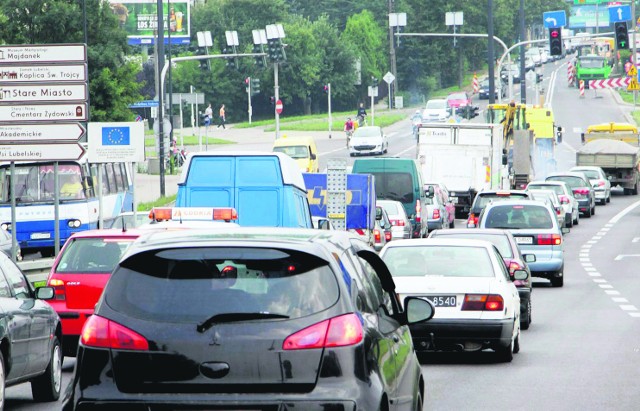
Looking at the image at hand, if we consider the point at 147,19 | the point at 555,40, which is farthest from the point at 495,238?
the point at 147,19

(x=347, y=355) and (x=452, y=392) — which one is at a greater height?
(x=347, y=355)

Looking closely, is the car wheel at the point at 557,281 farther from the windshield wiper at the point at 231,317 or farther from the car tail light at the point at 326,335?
the windshield wiper at the point at 231,317

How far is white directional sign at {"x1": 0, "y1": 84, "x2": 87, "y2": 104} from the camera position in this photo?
85.0 ft

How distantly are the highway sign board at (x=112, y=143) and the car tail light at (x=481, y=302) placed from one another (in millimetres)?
15164

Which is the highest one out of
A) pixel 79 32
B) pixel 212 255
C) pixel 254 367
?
pixel 79 32

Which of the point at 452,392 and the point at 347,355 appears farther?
the point at 452,392

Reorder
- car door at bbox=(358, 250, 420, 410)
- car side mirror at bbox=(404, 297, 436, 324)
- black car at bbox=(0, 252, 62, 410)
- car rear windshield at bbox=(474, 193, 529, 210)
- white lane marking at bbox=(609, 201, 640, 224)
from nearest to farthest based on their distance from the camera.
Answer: car door at bbox=(358, 250, 420, 410) → car side mirror at bbox=(404, 297, 436, 324) → black car at bbox=(0, 252, 62, 410) → car rear windshield at bbox=(474, 193, 529, 210) → white lane marking at bbox=(609, 201, 640, 224)

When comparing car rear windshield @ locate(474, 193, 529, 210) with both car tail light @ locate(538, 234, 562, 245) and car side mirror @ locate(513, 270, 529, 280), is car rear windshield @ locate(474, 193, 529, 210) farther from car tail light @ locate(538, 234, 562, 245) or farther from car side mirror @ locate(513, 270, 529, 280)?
car side mirror @ locate(513, 270, 529, 280)

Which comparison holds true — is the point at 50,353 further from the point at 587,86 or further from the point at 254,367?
the point at 587,86

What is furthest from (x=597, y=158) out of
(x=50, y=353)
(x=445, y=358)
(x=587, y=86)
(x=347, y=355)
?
(x=587, y=86)

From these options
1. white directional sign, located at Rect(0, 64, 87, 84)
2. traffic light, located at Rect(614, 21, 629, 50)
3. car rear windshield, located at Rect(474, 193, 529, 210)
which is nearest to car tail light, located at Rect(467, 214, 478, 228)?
car rear windshield, located at Rect(474, 193, 529, 210)

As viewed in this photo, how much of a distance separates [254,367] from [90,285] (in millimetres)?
9853

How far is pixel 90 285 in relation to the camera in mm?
16266

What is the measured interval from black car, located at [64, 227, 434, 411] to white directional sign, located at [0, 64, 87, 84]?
19526 millimetres
